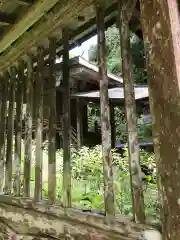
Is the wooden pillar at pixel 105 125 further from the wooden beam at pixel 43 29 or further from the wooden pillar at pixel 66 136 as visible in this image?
the wooden pillar at pixel 66 136

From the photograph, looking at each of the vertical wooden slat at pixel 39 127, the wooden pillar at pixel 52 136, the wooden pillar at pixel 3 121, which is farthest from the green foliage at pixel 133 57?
the wooden pillar at pixel 52 136

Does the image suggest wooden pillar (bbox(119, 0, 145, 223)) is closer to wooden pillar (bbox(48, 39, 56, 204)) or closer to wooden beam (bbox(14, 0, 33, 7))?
wooden pillar (bbox(48, 39, 56, 204))

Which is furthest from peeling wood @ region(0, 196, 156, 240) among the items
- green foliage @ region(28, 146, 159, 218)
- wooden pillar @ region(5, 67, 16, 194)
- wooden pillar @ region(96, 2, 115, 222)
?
green foliage @ region(28, 146, 159, 218)

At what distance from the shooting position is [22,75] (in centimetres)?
347

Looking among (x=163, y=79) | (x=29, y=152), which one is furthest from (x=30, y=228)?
(x=163, y=79)

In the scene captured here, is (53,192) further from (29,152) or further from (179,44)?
(179,44)

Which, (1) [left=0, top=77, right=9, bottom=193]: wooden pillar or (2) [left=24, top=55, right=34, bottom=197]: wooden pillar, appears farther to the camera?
(1) [left=0, top=77, right=9, bottom=193]: wooden pillar

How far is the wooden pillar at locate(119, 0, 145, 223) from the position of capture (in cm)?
175

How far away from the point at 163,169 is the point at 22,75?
99.0 inches

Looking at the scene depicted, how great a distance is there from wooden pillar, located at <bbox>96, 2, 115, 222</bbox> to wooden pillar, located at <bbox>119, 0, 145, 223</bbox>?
23 centimetres

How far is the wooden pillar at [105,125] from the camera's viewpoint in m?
1.97

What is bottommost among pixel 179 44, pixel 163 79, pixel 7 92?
pixel 163 79

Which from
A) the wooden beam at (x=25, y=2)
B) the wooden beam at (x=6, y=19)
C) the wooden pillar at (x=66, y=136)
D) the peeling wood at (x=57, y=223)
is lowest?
the peeling wood at (x=57, y=223)

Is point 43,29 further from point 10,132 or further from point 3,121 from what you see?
point 3,121
